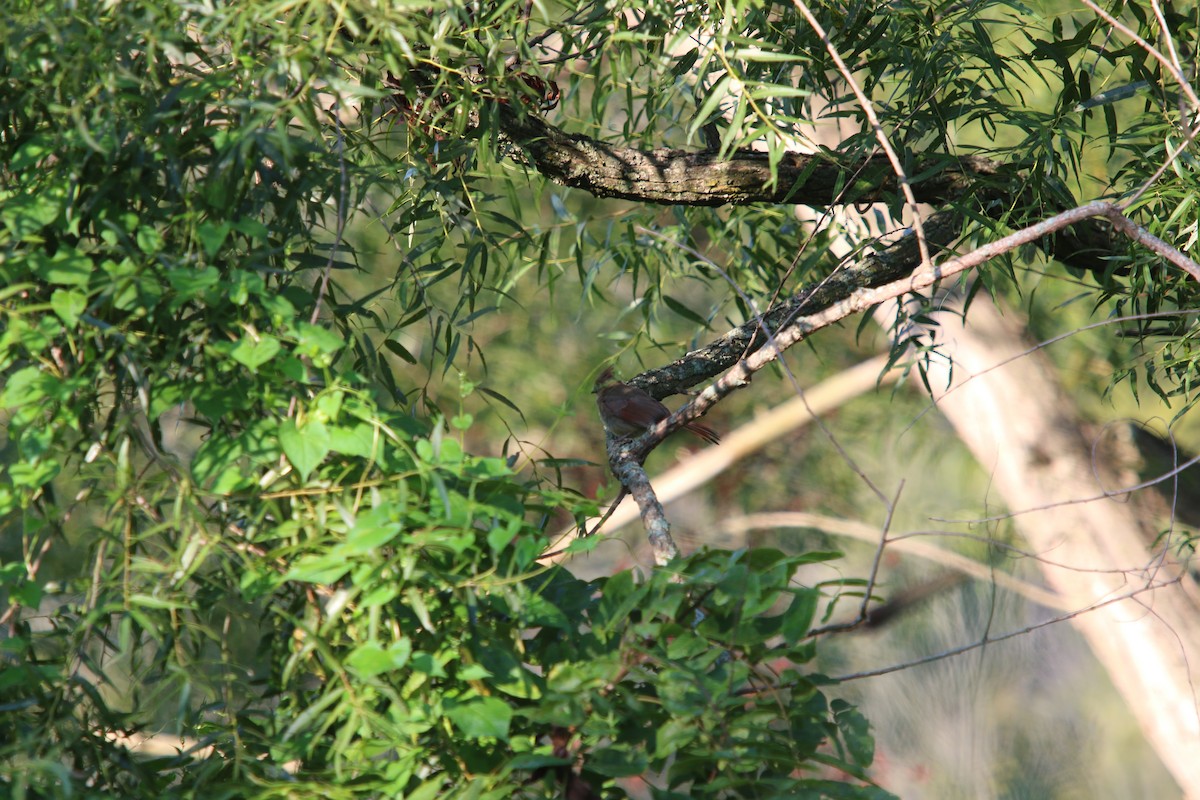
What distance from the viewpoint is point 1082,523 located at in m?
3.78

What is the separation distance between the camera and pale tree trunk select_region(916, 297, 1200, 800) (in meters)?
3.62

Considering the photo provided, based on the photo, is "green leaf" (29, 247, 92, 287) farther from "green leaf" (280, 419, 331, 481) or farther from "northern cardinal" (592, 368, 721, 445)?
"northern cardinal" (592, 368, 721, 445)

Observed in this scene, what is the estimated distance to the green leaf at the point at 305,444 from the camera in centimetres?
101

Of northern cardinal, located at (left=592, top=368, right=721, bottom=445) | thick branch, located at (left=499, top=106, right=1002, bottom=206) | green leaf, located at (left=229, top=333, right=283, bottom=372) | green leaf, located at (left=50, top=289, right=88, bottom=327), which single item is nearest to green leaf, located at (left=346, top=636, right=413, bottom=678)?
green leaf, located at (left=229, top=333, right=283, bottom=372)

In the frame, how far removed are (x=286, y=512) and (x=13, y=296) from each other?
366mm

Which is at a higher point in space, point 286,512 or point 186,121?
point 186,121

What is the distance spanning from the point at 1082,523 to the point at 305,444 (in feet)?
11.4

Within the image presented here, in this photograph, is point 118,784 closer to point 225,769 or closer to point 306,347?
point 225,769

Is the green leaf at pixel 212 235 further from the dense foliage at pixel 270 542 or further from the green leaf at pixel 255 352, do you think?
the green leaf at pixel 255 352

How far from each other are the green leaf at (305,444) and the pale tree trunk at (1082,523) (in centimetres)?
285

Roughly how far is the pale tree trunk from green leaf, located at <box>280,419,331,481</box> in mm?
2848

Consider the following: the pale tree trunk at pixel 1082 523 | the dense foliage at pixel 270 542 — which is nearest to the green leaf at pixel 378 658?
the dense foliage at pixel 270 542

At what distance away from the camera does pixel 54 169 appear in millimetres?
1112

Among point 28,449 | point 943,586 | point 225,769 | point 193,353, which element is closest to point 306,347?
point 193,353
